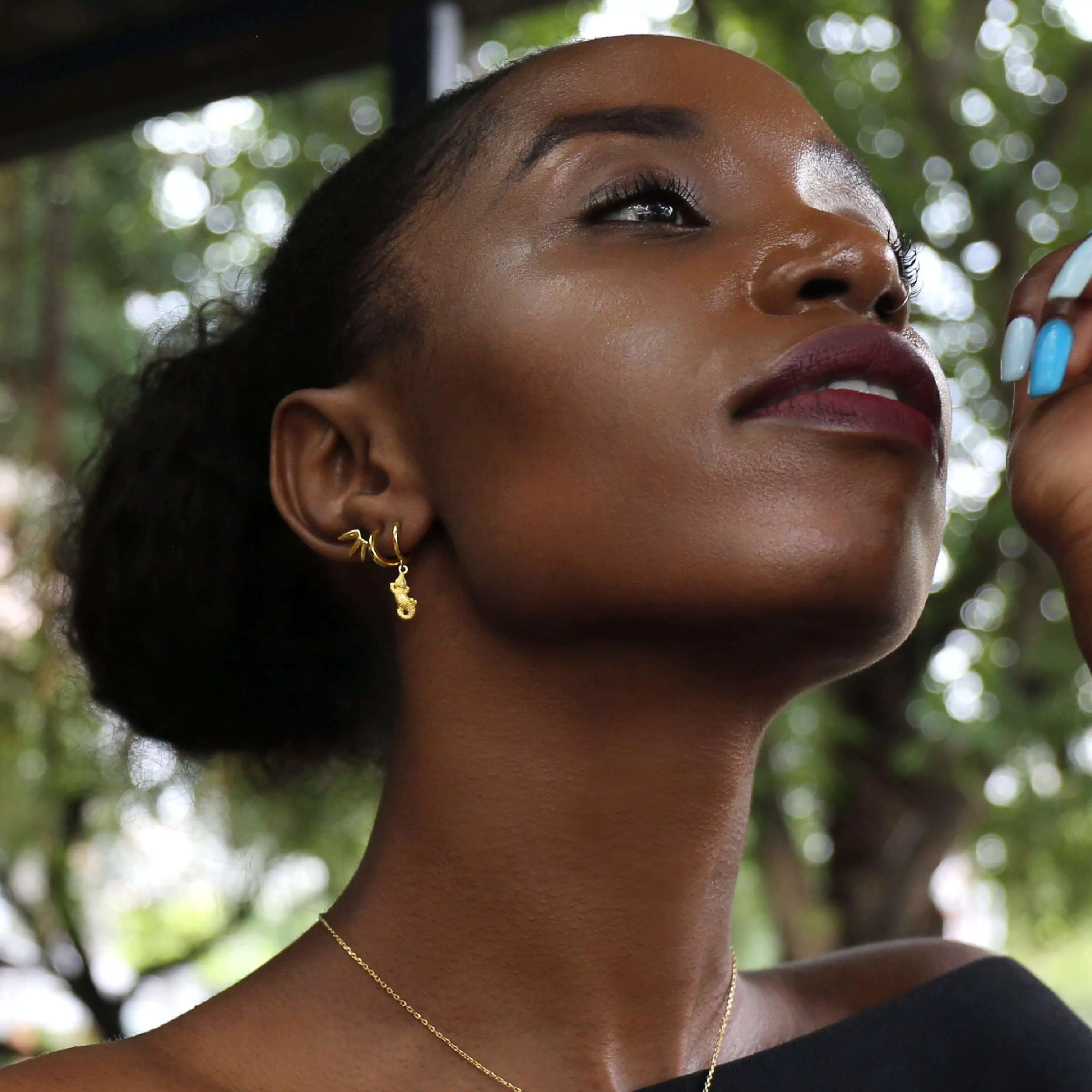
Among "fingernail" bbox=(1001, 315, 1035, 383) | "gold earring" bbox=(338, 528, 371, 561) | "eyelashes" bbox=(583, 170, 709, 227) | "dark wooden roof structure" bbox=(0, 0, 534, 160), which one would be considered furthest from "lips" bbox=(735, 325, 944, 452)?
"dark wooden roof structure" bbox=(0, 0, 534, 160)

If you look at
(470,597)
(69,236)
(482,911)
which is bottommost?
(69,236)

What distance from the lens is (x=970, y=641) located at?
546 centimetres

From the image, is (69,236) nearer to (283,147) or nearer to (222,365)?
(283,147)

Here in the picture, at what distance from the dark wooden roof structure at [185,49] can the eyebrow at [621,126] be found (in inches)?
29.4

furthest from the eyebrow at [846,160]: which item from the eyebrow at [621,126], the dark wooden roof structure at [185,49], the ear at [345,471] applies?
the dark wooden roof structure at [185,49]

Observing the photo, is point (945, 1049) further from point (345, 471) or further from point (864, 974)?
point (345, 471)

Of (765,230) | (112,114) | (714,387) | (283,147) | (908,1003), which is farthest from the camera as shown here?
(283,147)

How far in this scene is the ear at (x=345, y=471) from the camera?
171cm

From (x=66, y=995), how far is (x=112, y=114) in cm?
486

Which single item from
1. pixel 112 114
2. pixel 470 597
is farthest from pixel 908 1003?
pixel 112 114

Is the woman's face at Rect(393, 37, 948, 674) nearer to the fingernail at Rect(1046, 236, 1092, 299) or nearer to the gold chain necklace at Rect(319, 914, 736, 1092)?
the fingernail at Rect(1046, 236, 1092, 299)

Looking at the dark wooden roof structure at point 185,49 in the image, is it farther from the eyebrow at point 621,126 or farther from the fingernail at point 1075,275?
the fingernail at point 1075,275

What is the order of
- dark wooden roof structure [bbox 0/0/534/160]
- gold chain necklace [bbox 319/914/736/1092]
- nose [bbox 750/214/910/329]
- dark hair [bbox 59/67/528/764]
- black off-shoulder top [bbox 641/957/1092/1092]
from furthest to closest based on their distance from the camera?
dark wooden roof structure [bbox 0/0/534/160] → dark hair [bbox 59/67/528/764] → black off-shoulder top [bbox 641/957/1092/1092] → gold chain necklace [bbox 319/914/736/1092] → nose [bbox 750/214/910/329]

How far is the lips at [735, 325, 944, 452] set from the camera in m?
1.48
